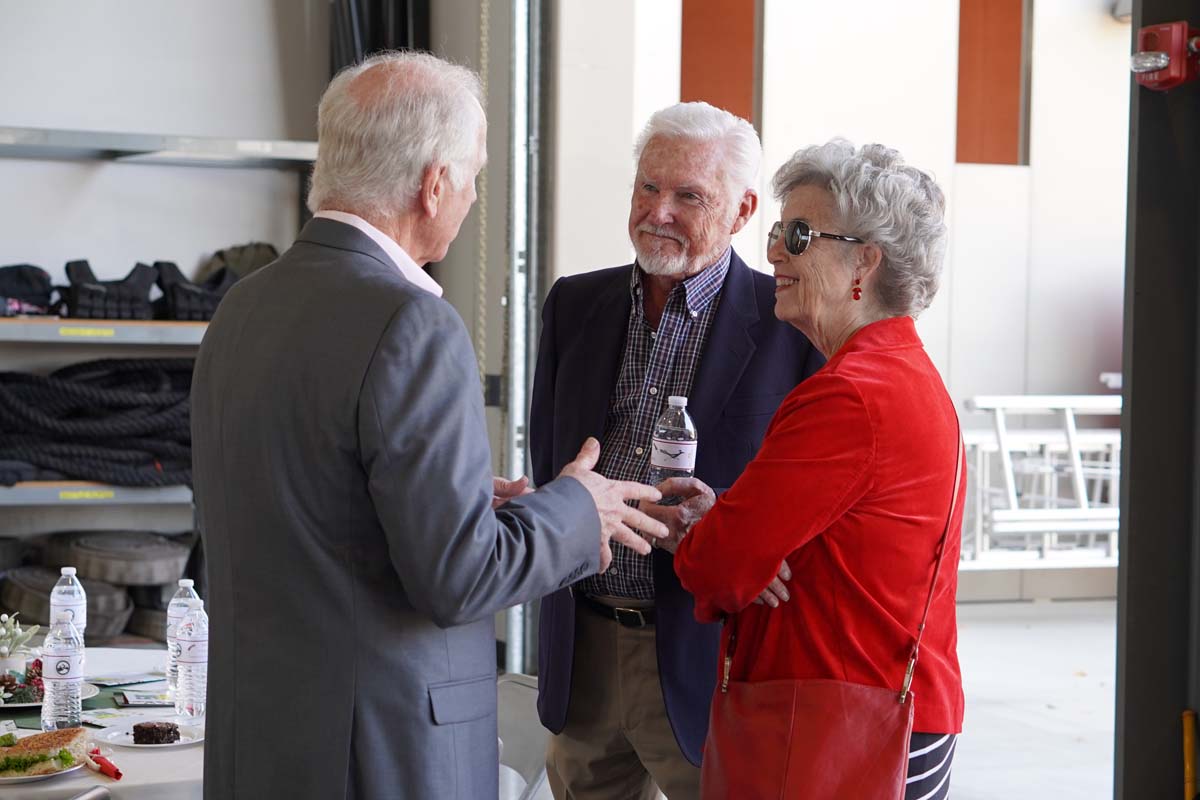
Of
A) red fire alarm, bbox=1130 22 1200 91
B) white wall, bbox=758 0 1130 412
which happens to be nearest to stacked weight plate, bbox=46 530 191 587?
red fire alarm, bbox=1130 22 1200 91

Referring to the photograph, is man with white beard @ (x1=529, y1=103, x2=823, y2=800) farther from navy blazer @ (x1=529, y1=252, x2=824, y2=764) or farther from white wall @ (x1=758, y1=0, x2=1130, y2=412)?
white wall @ (x1=758, y1=0, x2=1130, y2=412)

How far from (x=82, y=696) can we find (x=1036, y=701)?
431 centimetres

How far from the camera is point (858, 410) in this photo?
65.2 inches

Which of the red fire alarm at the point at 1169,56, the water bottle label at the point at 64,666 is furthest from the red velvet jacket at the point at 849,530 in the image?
the water bottle label at the point at 64,666

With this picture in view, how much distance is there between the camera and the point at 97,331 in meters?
4.58

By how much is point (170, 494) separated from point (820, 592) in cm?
356

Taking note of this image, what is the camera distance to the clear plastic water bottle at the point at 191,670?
2.36 metres

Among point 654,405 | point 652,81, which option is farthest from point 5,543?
point 654,405

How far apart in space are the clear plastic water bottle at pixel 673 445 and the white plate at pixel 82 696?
1.12 metres

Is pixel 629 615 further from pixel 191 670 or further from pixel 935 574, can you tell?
pixel 191 670

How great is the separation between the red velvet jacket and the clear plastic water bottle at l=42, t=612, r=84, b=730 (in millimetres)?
1198

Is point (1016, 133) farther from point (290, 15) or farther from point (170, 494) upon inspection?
point (170, 494)

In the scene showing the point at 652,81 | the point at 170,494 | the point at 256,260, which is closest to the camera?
the point at 652,81

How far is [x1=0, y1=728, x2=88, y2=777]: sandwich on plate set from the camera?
2.00 metres
